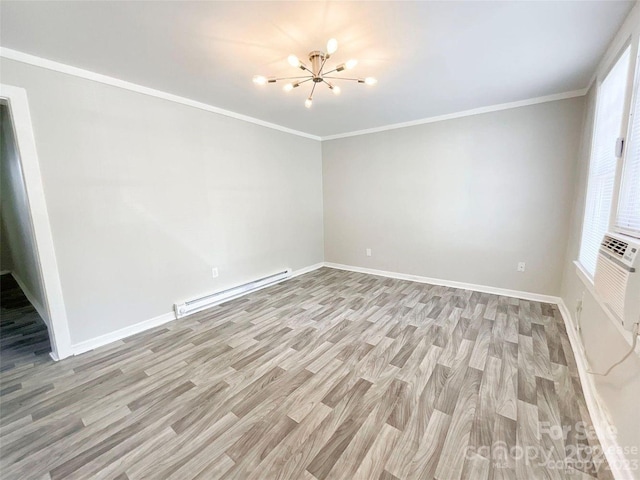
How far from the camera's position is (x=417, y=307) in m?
3.11

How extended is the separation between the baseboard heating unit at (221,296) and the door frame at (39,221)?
94 centimetres

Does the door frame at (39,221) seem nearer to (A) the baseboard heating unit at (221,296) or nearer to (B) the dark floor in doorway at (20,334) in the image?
(B) the dark floor in doorway at (20,334)

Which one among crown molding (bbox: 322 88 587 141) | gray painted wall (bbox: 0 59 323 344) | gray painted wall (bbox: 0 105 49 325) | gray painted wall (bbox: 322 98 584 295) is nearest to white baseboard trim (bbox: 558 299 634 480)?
gray painted wall (bbox: 322 98 584 295)

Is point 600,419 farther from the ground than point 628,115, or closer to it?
closer to it

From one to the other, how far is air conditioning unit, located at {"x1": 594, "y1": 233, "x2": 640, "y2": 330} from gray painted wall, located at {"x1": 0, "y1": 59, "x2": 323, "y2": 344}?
3456 mm

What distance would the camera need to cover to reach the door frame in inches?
75.7

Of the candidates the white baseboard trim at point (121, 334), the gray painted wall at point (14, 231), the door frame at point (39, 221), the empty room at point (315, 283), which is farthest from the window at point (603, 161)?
the gray painted wall at point (14, 231)

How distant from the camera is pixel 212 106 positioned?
3066mm

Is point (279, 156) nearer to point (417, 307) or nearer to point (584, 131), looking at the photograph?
point (417, 307)

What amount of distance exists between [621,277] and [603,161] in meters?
1.38

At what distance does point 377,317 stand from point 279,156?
2.78 metres

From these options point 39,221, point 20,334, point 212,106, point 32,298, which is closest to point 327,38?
point 212,106

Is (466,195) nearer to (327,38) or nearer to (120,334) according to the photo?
(327,38)

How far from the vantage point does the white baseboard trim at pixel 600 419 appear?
3.88 feet
